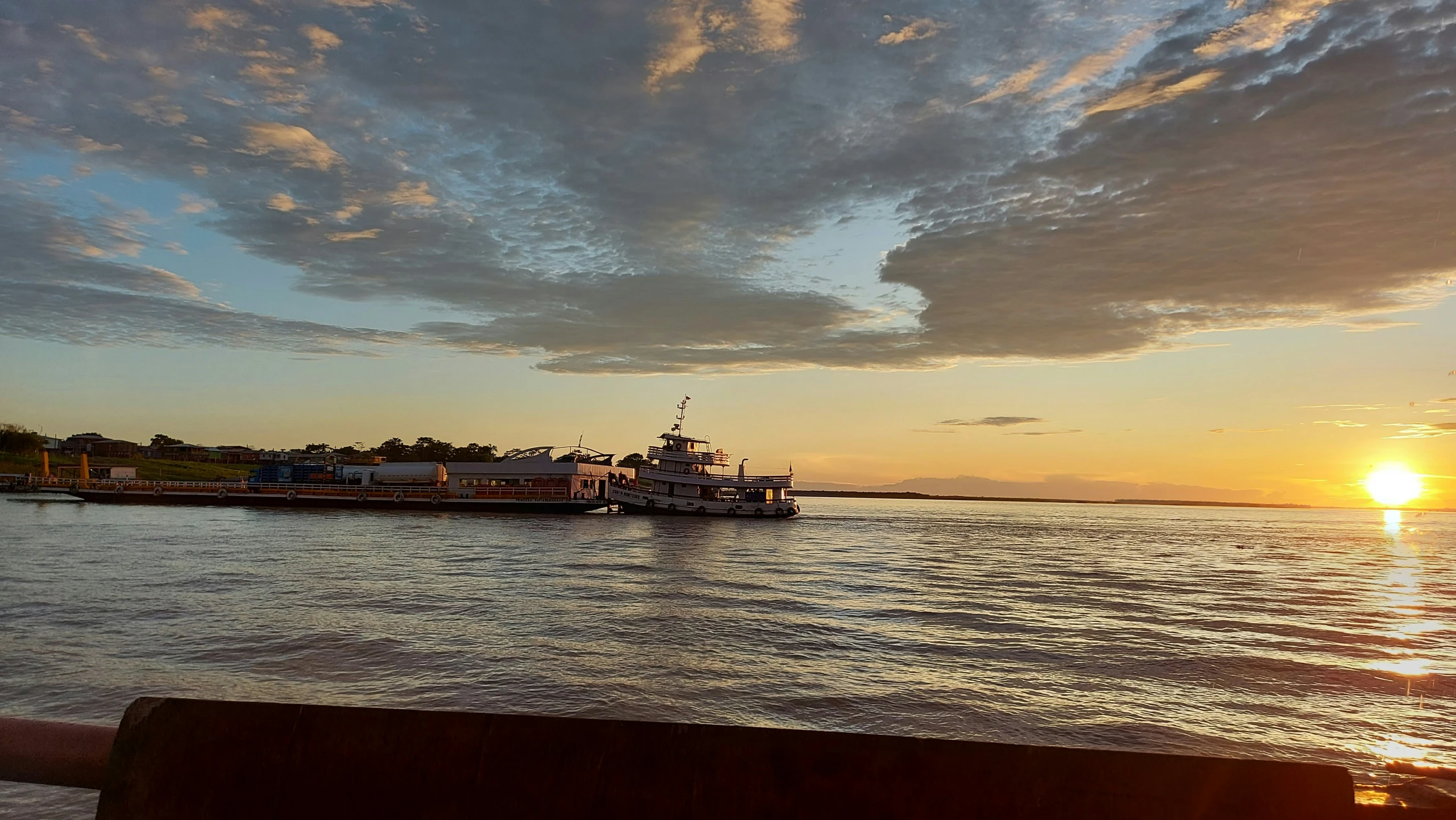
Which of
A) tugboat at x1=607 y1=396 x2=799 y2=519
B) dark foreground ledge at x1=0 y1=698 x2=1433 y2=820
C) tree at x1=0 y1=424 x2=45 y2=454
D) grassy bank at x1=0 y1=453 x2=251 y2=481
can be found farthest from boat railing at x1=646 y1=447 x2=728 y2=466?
tree at x1=0 y1=424 x2=45 y2=454

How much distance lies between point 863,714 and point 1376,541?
11144 cm

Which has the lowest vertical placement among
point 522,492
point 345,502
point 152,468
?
point 345,502

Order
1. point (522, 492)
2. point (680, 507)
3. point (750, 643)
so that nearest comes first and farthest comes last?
1. point (750, 643)
2. point (522, 492)
3. point (680, 507)

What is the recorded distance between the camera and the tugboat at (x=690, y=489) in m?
79.1

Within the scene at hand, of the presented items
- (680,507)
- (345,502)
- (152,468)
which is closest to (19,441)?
(152,468)

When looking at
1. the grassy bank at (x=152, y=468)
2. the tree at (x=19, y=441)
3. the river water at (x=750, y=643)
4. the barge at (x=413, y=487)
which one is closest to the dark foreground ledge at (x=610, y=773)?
the river water at (x=750, y=643)

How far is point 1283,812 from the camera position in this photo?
3.22 meters

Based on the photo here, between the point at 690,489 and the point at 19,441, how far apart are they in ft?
430

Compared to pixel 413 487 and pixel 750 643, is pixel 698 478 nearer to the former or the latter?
pixel 413 487

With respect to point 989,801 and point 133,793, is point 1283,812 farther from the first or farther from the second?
point 133,793

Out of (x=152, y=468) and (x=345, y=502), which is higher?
(x=152, y=468)

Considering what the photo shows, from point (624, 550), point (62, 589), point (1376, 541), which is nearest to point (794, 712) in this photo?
point (62, 589)

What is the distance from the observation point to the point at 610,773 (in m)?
3.41

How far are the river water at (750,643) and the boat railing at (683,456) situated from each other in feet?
126
